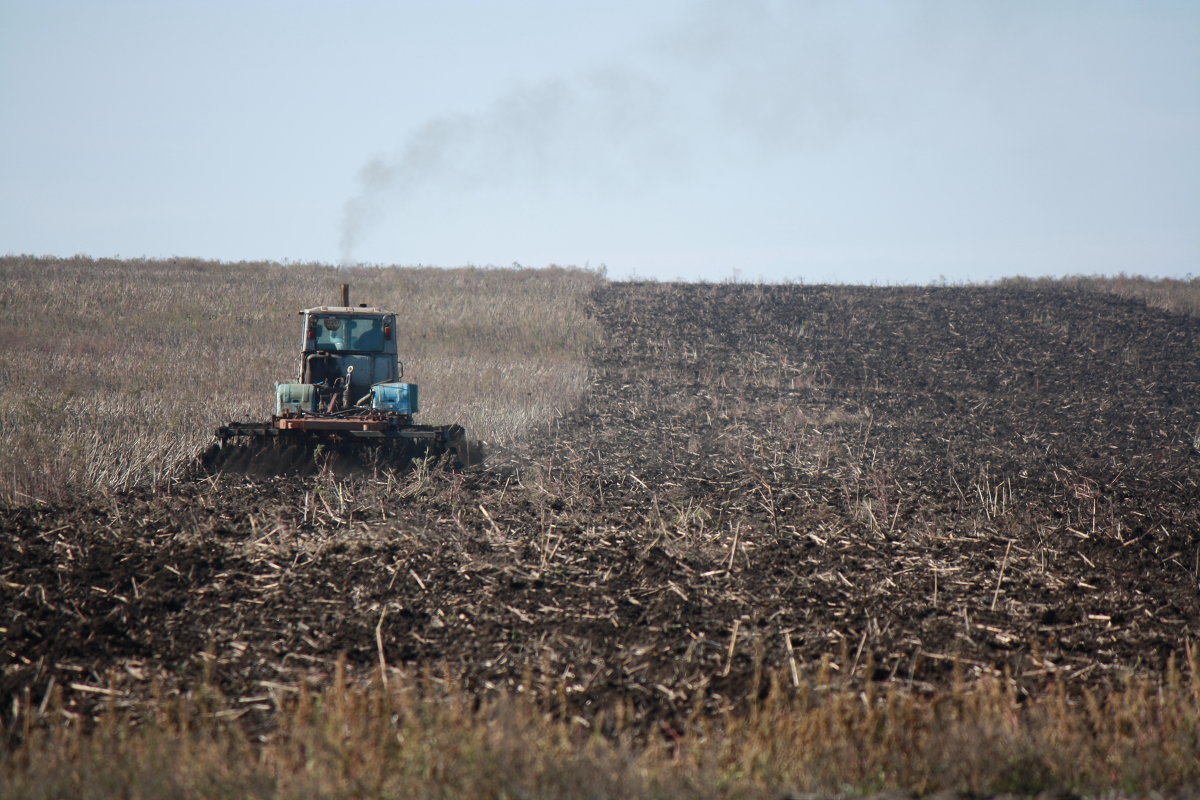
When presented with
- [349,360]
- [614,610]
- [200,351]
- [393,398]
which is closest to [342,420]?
[393,398]

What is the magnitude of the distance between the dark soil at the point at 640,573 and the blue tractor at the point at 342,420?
0.76m

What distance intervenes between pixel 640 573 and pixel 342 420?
575 centimetres

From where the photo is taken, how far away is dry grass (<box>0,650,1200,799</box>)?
13.6 feet

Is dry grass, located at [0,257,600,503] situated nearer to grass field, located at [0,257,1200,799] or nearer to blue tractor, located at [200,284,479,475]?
grass field, located at [0,257,1200,799]

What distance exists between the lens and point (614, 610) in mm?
6953

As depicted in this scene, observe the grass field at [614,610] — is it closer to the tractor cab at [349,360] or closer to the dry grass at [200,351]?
the dry grass at [200,351]

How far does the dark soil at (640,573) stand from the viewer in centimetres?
602

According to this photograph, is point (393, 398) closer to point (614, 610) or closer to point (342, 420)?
point (342, 420)

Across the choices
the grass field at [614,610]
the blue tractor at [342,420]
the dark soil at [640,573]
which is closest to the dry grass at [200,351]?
the grass field at [614,610]

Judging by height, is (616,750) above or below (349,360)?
below

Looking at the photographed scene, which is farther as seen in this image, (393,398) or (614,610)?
(393,398)

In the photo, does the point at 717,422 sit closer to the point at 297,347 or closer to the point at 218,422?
the point at 218,422

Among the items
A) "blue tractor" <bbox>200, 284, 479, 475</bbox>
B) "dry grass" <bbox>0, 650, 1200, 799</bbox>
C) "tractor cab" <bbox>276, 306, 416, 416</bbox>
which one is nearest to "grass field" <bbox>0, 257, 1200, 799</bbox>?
"dry grass" <bbox>0, 650, 1200, 799</bbox>

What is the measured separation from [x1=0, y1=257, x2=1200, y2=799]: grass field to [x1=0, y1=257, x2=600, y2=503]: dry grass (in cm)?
Result: 20
